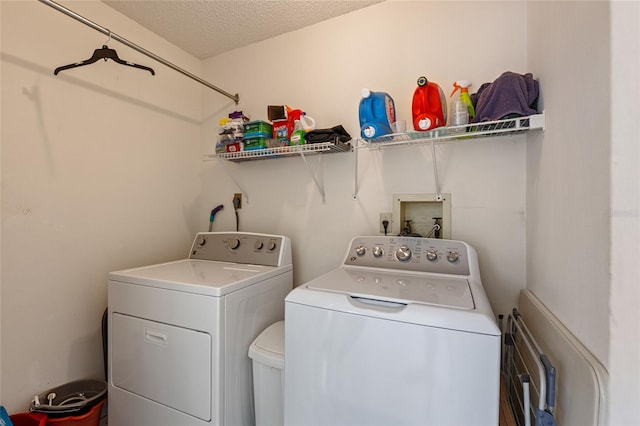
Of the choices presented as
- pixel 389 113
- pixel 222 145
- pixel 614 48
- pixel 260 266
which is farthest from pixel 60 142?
pixel 614 48

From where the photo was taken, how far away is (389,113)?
148 centimetres

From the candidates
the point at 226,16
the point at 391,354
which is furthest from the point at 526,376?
the point at 226,16

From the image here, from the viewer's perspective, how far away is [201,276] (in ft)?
4.58

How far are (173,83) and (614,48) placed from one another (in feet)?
7.83

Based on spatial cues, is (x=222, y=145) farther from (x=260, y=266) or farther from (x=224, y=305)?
(x=224, y=305)

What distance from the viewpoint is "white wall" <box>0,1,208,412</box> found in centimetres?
135

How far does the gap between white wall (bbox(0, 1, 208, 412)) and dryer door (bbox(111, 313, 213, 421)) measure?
0.37 metres

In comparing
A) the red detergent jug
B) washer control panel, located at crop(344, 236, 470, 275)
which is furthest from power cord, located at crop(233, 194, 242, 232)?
the red detergent jug

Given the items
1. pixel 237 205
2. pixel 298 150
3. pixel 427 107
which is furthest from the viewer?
pixel 237 205

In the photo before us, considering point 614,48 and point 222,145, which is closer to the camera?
point 614,48

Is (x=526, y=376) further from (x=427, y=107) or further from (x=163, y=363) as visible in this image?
(x=163, y=363)

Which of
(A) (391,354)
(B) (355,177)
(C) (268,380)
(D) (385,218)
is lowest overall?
(C) (268,380)

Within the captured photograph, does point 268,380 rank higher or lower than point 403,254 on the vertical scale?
lower

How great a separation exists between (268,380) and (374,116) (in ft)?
4.41
